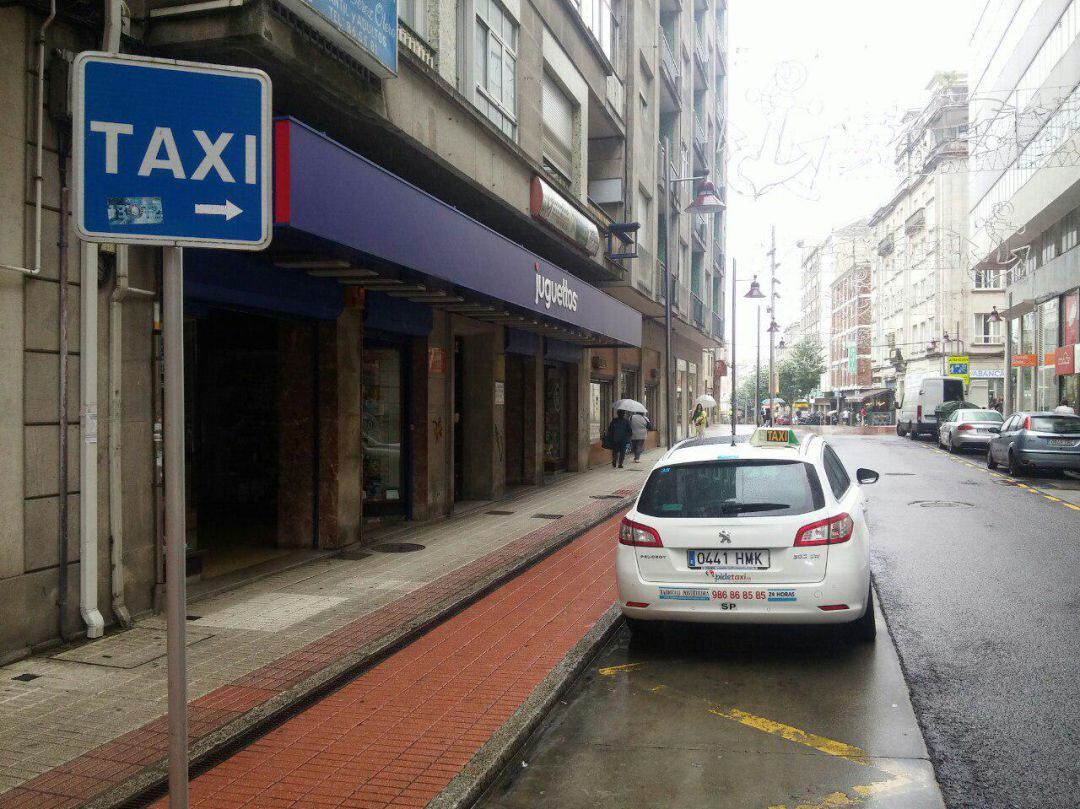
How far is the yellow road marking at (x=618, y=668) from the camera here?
606cm

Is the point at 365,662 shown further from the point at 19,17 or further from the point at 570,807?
the point at 19,17

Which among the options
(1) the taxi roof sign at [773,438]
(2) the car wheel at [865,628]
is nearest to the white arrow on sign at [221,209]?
(1) the taxi roof sign at [773,438]

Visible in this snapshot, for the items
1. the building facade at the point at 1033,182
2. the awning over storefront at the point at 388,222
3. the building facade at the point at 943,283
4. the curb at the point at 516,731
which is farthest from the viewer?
the building facade at the point at 943,283

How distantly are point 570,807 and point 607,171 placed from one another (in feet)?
63.1

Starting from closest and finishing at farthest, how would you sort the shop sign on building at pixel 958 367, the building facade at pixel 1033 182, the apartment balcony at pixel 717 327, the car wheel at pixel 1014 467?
1. the car wheel at pixel 1014 467
2. the building facade at pixel 1033 182
3. the apartment balcony at pixel 717 327
4. the shop sign on building at pixel 958 367

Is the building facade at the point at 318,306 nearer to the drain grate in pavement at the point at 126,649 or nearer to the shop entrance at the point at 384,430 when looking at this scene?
the shop entrance at the point at 384,430

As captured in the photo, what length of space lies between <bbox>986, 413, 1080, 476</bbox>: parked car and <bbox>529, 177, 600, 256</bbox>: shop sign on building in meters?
10.5

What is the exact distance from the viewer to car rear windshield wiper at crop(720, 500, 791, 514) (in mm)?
6148

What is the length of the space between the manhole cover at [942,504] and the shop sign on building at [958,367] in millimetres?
38705

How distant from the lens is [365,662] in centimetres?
602

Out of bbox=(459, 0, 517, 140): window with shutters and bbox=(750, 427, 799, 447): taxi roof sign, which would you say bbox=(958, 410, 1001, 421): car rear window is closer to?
bbox=(459, 0, 517, 140): window with shutters

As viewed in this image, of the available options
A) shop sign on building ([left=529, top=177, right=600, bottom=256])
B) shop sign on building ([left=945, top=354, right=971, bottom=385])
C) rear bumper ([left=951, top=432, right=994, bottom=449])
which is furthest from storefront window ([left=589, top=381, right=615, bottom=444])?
shop sign on building ([left=945, top=354, right=971, bottom=385])

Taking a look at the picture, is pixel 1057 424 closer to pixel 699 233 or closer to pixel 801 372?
pixel 699 233

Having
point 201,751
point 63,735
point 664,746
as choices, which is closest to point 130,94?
point 201,751
